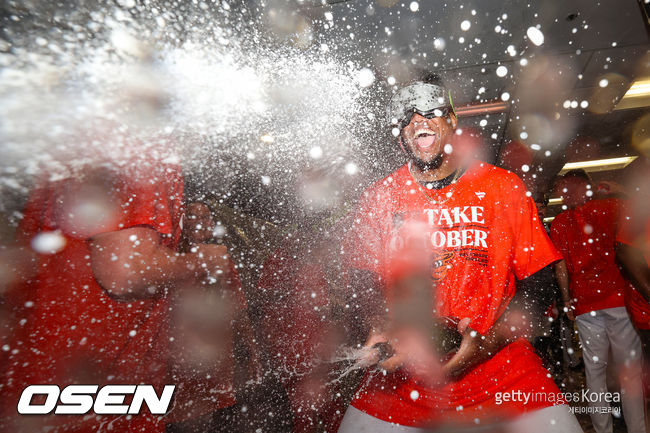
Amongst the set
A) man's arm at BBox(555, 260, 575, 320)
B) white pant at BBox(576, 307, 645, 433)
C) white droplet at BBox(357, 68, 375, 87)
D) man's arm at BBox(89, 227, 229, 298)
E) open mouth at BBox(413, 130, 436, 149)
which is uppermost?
white droplet at BBox(357, 68, 375, 87)

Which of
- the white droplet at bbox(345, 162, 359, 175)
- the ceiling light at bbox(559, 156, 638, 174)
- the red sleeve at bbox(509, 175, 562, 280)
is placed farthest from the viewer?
the ceiling light at bbox(559, 156, 638, 174)

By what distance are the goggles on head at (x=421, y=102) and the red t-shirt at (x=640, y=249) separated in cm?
244

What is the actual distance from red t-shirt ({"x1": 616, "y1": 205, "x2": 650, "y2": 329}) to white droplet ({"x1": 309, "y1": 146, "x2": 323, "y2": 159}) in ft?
11.0

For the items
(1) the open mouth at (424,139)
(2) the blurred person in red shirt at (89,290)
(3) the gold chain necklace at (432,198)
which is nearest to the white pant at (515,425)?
(2) the blurred person in red shirt at (89,290)

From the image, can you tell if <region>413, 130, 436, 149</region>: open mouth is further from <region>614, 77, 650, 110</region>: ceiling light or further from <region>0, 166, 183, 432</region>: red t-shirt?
<region>614, 77, 650, 110</region>: ceiling light

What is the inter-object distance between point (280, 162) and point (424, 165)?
2.42 m

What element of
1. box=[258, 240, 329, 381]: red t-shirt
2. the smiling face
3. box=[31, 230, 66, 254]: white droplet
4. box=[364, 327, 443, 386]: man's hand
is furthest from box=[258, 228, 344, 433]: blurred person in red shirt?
box=[31, 230, 66, 254]: white droplet

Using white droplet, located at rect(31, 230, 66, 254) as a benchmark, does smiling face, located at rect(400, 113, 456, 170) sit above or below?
above

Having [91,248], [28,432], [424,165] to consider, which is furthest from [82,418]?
[424,165]

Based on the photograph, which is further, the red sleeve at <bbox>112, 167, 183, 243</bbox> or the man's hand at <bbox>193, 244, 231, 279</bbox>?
the man's hand at <bbox>193, 244, 231, 279</bbox>

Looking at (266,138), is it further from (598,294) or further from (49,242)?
(598,294)

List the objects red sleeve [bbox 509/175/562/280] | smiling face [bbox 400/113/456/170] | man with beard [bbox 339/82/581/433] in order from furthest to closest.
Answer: smiling face [bbox 400/113/456/170] < red sleeve [bbox 509/175/562/280] < man with beard [bbox 339/82/581/433]

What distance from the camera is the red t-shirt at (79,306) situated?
Answer: 124cm

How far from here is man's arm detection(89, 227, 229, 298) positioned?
130 centimetres
